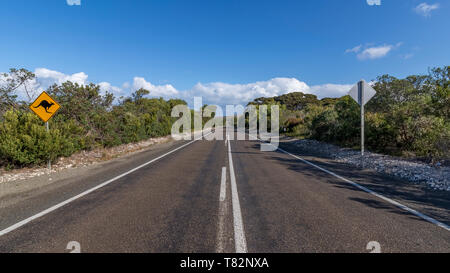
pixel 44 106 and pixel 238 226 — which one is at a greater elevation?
pixel 44 106

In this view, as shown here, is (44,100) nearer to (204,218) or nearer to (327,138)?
(204,218)

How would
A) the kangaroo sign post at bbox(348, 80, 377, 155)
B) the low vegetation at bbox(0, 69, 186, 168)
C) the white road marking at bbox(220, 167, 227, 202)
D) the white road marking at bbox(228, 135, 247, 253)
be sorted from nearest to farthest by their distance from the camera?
the white road marking at bbox(228, 135, 247, 253) < the white road marking at bbox(220, 167, 227, 202) < the low vegetation at bbox(0, 69, 186, 168) < the kangaroo sign post at bbox(348, 80, 377, 155)

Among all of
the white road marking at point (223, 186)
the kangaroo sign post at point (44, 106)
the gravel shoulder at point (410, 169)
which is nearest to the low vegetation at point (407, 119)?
the gravel shoulder at point (410, 169)

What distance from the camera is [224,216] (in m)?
3.76

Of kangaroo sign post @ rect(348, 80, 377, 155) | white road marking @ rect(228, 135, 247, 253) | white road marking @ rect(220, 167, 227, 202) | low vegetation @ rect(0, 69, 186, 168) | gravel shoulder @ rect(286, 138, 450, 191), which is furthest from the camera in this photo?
kangaroo sign post @ rect(348, 80, 377, 155)

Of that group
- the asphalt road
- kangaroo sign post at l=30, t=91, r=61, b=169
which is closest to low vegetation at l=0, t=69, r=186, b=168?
kangaroo sign post at l=30, t=91, r=61, b=169

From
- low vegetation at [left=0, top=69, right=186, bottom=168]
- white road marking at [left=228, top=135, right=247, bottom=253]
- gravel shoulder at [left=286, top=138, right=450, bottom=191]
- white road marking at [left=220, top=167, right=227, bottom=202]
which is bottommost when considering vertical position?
white road marking at [left=228, top=135, right=247, bottom=253]

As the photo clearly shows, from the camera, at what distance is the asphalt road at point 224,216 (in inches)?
112

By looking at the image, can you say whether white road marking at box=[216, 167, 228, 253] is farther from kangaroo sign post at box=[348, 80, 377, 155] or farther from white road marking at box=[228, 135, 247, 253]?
kangaroo sign post at box=[348, 80, 377, 155]

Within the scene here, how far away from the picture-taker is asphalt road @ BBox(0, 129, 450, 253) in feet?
9.37

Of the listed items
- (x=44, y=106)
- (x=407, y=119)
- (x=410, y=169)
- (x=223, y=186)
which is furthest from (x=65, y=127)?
(x=407, y=119)

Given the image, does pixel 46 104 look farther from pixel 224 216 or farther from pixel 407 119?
pixel 407 119
